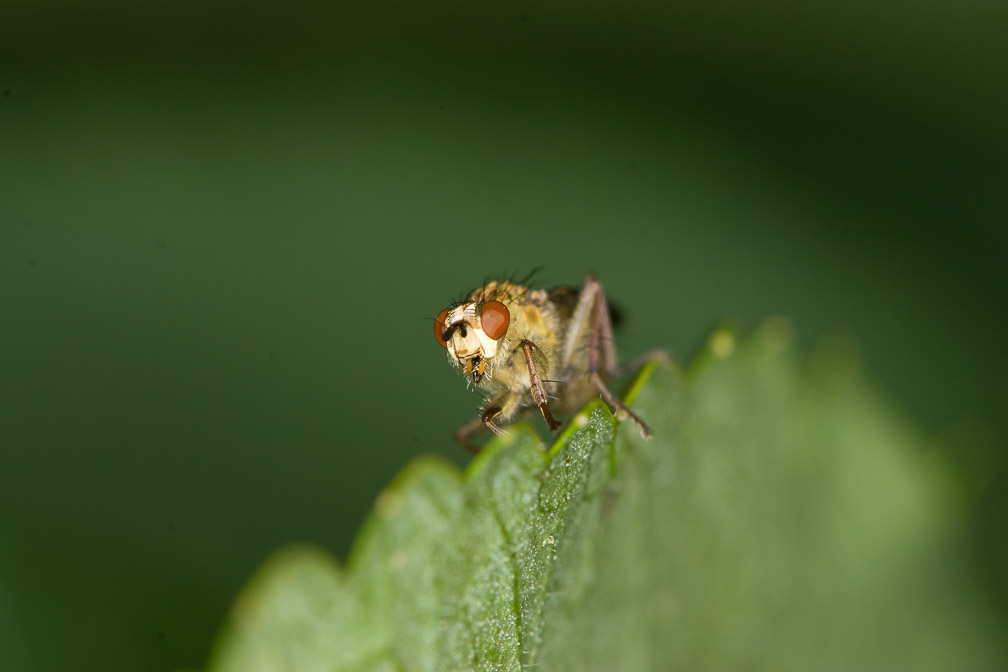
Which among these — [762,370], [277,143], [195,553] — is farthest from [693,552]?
[277,143]

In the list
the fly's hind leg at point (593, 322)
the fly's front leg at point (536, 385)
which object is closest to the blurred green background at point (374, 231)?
the fly's hind leg at point (593, 322)

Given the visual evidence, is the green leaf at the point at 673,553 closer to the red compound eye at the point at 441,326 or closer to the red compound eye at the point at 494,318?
the red compound eye at the point at 494,318

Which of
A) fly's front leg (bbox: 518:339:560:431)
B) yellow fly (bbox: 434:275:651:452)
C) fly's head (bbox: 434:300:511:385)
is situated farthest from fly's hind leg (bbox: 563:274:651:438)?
fly's head (bbox: 434:300:511:385)

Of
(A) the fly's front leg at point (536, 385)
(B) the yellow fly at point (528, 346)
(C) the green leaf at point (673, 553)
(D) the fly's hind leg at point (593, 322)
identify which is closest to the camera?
(C) the green leaf at point (673, 553)

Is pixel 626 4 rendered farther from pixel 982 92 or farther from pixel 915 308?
pixel 915 308

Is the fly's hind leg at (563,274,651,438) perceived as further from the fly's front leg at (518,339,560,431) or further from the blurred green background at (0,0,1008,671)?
the blurred green background at (0,0,1008,671)

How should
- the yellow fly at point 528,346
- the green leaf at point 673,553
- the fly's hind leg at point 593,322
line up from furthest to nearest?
the fly's hind leg at point 593,322, the yellow fly at point 528,346, the green leaf at point 673,553
